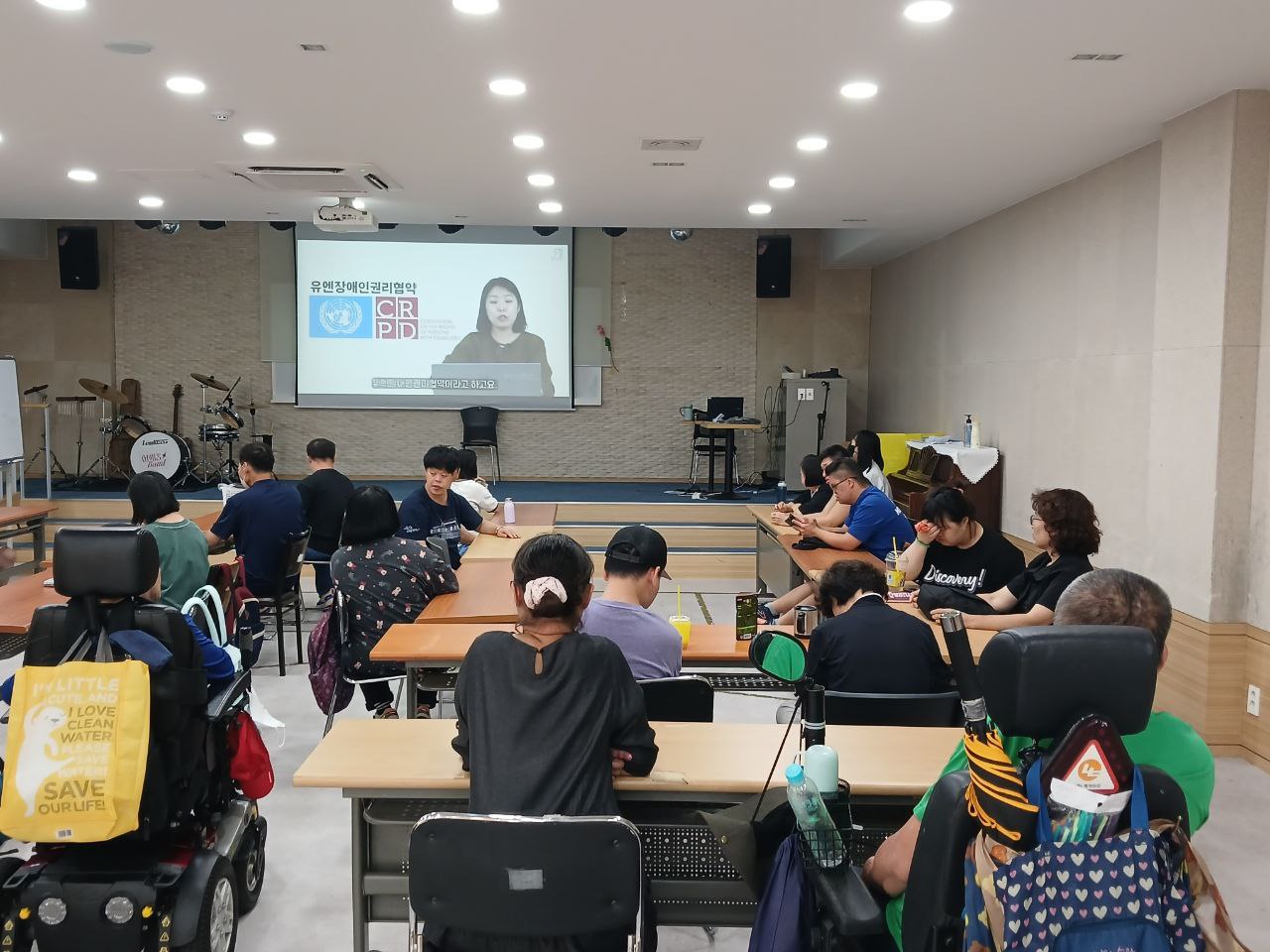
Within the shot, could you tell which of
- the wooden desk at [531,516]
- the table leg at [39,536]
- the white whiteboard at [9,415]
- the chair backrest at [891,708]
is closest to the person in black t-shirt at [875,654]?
the chair backrest at [891,708]

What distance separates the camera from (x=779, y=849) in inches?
73.7

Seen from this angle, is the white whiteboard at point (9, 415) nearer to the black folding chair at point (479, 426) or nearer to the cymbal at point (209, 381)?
the cymbal at point (209, 381)

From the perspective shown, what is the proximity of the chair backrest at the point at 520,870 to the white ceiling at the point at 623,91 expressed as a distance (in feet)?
9.08

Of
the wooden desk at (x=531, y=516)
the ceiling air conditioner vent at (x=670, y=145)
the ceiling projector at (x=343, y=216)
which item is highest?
the ceiling air conditioner vent at (x=670, y=145)

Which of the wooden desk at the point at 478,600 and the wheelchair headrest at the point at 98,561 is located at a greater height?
the wheelchair headrest at the point at 98,561

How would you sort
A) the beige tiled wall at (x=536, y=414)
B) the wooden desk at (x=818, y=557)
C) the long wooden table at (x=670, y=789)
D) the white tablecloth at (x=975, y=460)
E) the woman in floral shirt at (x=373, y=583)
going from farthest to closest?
the beige tiled wall at (x=536, y=414) → the white tablecloth at (x=975, y=460) → the wooden desk at (x=818, y=557) → the woman in floral shirt at (x=373, y=583) → the long wooden table at (x=670, y=789)

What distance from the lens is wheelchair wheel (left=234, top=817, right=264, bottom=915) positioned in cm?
295

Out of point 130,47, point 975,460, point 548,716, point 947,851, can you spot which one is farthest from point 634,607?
point 975,460

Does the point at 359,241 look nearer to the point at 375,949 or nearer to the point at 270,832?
the point at 270,832

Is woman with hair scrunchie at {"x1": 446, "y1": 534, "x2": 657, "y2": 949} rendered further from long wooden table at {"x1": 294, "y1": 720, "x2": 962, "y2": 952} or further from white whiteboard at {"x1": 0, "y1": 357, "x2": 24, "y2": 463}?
white whiteboard at {"x1": 0, "y1": 357, "x2": 24, "y2": 463}

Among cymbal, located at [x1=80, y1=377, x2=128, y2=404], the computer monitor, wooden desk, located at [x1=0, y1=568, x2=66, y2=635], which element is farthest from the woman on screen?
wooden desk, located at [x1=0, y1=568, x2=66, y2=635]

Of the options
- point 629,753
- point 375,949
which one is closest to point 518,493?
point 375,949

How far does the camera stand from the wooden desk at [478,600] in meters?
4.00

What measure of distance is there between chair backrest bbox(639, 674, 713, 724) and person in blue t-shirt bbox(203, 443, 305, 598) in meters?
3.23
